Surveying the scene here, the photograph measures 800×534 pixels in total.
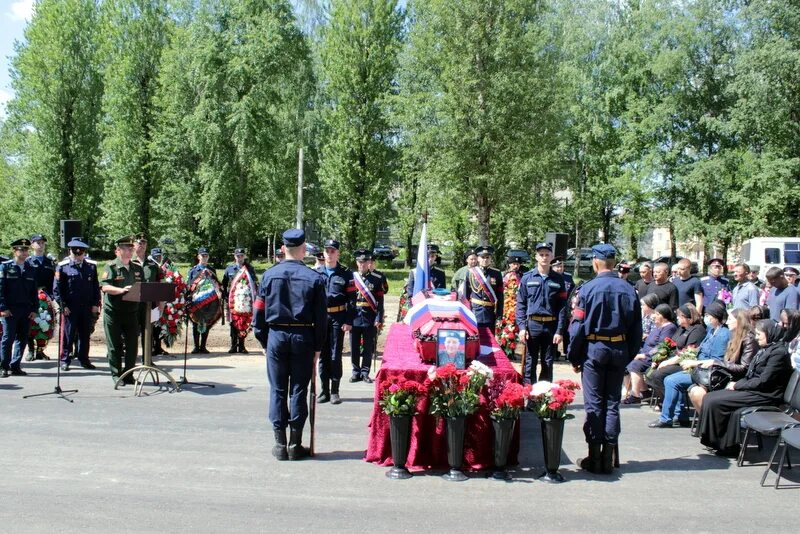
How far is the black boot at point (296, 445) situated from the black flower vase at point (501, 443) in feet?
5.89

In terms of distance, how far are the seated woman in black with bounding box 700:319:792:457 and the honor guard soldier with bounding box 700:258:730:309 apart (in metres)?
5.26

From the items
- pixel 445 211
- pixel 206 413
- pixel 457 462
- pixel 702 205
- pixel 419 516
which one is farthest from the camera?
pixel 702 205

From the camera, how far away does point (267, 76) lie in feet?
117

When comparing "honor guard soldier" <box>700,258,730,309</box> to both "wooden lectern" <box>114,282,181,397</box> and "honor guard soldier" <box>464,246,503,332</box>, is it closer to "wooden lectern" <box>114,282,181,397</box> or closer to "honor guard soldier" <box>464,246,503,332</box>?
"honor guard soldier" <box>464,246,503,332</box>

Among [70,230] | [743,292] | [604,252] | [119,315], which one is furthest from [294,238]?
[70,230]

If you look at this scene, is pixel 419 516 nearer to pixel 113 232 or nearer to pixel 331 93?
pixel 331 93

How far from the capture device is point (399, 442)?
19.6ft

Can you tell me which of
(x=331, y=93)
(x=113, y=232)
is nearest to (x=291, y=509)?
(x=331, y=93)

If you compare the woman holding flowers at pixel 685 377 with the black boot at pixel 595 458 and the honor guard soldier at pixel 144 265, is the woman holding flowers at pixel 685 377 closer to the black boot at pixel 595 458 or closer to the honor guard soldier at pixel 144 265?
the black boot at pixel 595 458

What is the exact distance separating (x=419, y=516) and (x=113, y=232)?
39128 millimetres

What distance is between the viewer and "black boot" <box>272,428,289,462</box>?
643 centimetres

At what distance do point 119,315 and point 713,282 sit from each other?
9765 millimetres

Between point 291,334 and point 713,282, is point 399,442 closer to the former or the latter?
point 291,334

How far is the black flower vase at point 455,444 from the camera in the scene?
594cm
